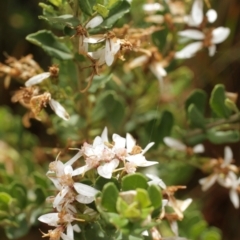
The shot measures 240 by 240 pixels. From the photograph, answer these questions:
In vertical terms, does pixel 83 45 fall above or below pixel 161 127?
above

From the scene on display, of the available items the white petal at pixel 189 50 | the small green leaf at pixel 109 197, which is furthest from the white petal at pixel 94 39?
the white petal at pixel 189 50

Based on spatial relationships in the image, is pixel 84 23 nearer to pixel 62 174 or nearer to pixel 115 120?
pixel 62 174

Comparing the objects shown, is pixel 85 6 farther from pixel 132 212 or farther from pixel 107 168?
pixel 132 212

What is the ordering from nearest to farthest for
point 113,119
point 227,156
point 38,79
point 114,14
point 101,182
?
point 101,182, point 114,14, point 38,79, point 227,156, point 113,119

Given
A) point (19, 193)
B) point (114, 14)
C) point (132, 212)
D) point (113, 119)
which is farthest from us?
point (113, 119)

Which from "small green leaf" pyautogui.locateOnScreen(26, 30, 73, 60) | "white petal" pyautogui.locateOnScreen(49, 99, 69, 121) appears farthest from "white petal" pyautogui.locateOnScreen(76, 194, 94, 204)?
"small green leaf" pyautogui.locateOnScreen(26, 30, 73, 60)

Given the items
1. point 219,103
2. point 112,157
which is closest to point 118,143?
point 112,157

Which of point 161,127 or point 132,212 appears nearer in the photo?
point 132,212

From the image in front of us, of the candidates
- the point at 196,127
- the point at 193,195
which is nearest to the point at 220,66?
the point at 193,195
